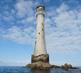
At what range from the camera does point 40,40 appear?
7350cm

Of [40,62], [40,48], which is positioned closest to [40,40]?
[40,48]

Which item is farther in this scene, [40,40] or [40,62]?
[40,40]

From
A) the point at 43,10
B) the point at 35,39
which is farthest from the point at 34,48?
the point at 43,10

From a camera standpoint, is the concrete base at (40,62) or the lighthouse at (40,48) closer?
the concrete base at (40,62)

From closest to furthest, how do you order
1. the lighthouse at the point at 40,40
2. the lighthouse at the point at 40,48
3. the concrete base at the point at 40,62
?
the concrete base at the point at 40,62 → the lighthouse at the point at 40,48 → the lighthouse at the point at 40,40

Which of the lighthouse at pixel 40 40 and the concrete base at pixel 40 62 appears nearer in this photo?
the concrete base at pixel 40 62

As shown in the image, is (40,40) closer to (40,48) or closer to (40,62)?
(40,48)

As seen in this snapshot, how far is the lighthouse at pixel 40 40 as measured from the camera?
7106cm

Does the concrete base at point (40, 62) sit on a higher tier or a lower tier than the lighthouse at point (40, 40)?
lower

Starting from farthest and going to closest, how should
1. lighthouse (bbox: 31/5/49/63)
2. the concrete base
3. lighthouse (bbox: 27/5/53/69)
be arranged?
1. lighthouse (bbox: 31/5/49/63)
2. lighthouse (bbox: 27/5/53/69)
3. the concrete base

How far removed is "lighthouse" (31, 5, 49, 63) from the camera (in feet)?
233

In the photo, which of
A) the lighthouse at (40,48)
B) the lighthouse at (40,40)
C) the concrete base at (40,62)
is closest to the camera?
the concrete base at (40,62)

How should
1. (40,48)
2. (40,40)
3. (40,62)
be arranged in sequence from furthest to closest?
(40,40) → (40,48) → (40,62)

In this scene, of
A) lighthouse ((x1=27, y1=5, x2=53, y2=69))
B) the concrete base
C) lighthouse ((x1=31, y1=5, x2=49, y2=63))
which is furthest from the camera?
lighthouse ((x1=31, y1=5, x2=49, y2=63))
